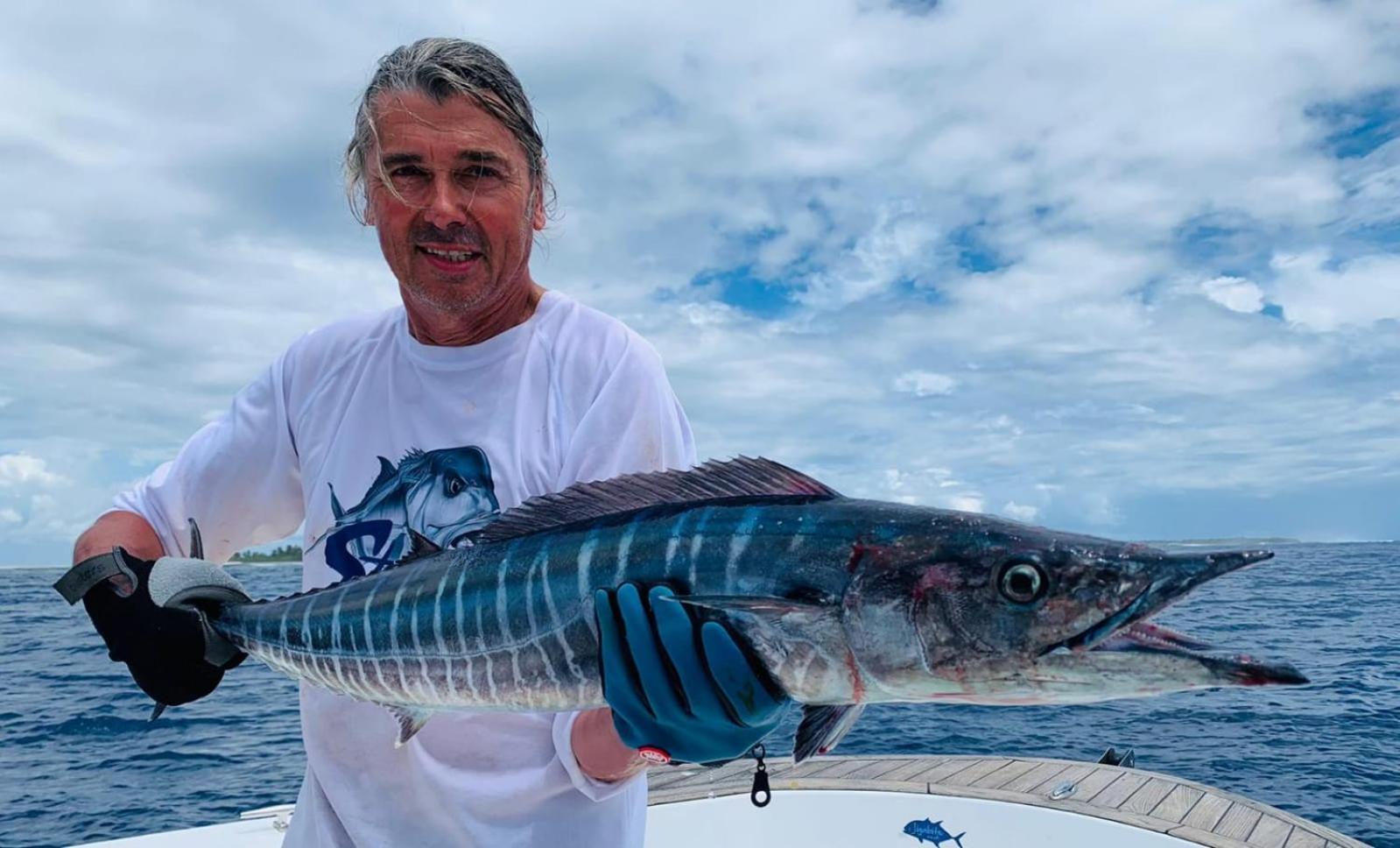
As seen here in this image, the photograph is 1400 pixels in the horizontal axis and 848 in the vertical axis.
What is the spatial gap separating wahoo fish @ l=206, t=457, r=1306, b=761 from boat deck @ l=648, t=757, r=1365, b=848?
4.19 metres

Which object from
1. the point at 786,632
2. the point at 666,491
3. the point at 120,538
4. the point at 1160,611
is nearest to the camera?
the point at 1160,611

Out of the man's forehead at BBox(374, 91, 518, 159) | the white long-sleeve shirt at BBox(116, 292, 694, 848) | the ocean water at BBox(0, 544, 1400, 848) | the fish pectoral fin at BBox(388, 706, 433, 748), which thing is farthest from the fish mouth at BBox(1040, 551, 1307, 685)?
the ocean water at BBox(0, 544, 1400, 848)

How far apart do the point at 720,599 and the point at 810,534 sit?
0.23m

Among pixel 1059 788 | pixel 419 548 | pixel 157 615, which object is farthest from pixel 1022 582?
pixel 1059 788

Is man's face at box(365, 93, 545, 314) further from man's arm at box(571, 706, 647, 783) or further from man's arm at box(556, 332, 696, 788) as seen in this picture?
man's arm at box(571, 706, 647, 783)

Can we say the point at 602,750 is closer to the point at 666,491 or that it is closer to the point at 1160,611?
the point at 666,491

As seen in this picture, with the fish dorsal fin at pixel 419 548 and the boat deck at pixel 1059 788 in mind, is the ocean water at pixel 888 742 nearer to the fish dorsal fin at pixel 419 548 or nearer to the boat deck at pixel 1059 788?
the boat deck at pixel 1059 788

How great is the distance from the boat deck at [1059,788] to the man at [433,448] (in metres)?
3.95

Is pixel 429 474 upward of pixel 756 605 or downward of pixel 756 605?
upward

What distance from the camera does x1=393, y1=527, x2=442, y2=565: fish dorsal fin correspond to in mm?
2518

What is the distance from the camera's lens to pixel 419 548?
2.54 meters

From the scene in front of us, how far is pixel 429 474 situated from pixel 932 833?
4.34 metres

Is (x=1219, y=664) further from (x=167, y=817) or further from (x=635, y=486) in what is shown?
(x=167, y=817)

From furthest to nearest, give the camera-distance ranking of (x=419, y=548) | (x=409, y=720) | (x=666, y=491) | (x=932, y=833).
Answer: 1. (x=932, y=833)
2. (x=419, y=548)
3. (x=409, y=720)
4. (x=666, y=491)
